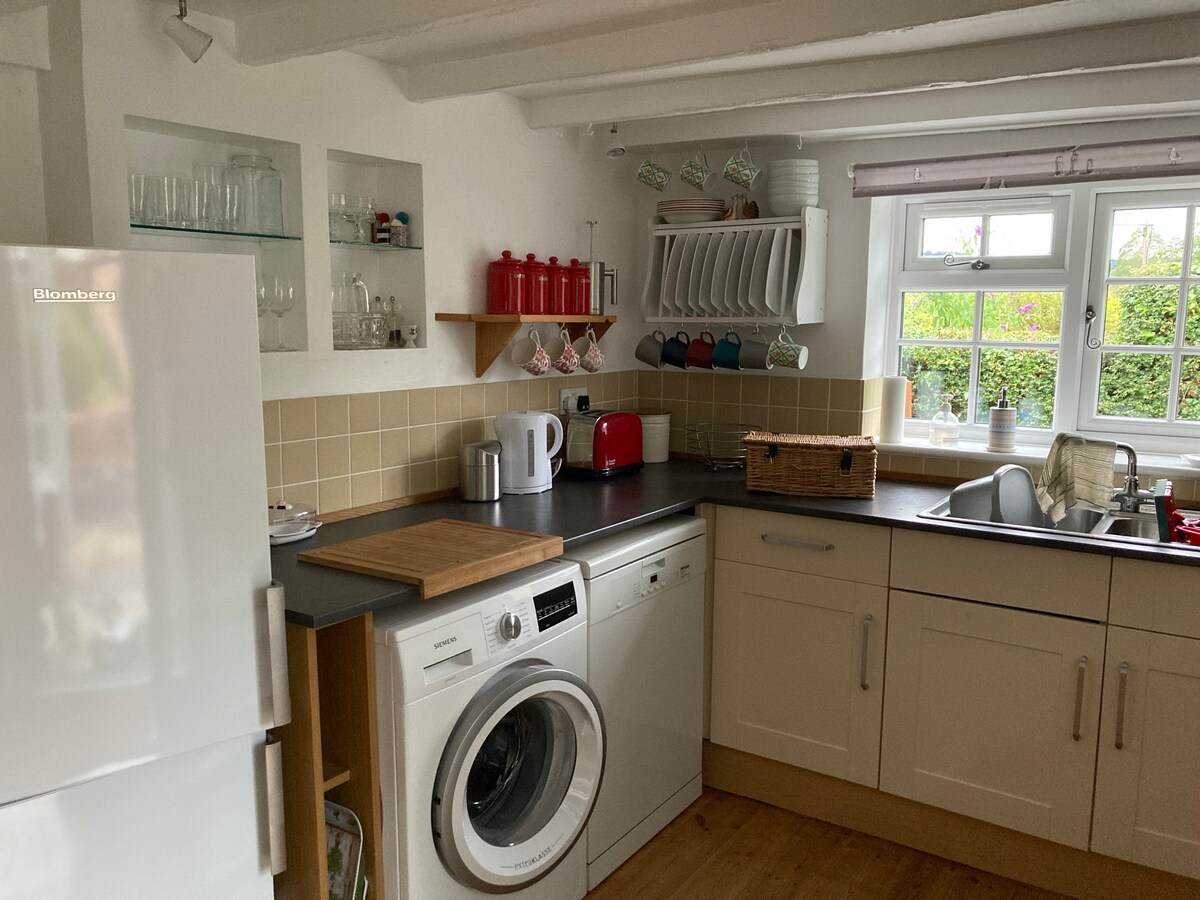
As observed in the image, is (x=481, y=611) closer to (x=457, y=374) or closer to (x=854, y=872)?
(x=457, y=374)

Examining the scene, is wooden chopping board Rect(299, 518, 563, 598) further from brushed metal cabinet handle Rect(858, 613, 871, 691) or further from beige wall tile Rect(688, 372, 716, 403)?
beige wall tile Rect(688, 372, 716, 403)

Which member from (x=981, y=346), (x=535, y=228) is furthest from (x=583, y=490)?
(x=981, y=346)

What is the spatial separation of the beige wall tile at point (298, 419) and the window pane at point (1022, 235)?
7.40 ft

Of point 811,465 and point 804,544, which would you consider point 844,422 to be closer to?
point 811,465

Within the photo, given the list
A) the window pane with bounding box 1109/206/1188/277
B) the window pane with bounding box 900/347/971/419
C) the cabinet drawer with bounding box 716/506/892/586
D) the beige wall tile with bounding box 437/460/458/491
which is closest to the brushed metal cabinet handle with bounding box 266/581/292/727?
the beige wall tile with bounding box 437/460/458/491

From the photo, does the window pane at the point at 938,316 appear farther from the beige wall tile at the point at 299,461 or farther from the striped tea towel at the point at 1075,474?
the beige wall tile at the point at 299,461

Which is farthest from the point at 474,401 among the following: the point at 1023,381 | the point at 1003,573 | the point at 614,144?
the point at 1023,381

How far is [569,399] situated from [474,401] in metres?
0.47

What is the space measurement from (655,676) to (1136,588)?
3.95ft

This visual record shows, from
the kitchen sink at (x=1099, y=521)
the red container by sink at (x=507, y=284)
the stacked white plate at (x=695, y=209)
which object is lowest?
the kitchen sink at (x=1099, y=521)

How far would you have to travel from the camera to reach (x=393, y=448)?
2.72 m

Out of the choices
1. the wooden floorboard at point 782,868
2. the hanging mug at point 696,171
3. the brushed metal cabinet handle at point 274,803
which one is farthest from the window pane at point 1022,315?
the brushed metal cabinet handle at point 274,803

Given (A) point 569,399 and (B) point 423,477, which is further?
(A) point 569,399

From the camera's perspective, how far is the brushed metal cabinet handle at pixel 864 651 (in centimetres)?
263
